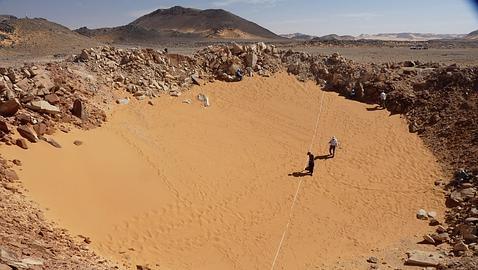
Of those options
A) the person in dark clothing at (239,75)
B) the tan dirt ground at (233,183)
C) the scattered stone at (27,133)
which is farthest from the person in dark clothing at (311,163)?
the scattered stone at (27,133)

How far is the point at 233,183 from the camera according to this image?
12297 millimetres

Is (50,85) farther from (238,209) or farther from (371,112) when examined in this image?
(371,112)

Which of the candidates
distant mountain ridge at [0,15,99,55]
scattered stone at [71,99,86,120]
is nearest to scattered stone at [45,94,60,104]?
scattered stone at [71,99,86,120]

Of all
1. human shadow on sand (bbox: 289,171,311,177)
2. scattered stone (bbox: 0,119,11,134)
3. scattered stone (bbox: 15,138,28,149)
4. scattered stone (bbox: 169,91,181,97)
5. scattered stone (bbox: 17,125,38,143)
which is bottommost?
human shadow on sand (bbox: 289,171,311,177)

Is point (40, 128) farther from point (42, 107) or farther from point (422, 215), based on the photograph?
point (422, 215)

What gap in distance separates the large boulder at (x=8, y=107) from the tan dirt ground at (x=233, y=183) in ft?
4.21

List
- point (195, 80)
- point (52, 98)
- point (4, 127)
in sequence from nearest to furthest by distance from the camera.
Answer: point (4, 127) < point (52, 98) < point (195, 80)

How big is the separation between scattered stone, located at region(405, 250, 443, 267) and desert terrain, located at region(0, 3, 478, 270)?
0.15ft

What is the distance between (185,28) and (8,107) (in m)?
58.8

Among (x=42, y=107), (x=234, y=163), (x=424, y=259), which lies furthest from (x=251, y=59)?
(x=424, y=259)

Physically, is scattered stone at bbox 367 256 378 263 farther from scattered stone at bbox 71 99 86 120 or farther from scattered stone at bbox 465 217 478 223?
scattered stone at bbox 71 99 86 120

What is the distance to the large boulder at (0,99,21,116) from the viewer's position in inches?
412

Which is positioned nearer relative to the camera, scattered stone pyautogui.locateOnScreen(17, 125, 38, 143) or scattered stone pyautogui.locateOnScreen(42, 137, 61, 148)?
scattered stone pyautogui.locateOnScreen(17, 125, 38, 143)

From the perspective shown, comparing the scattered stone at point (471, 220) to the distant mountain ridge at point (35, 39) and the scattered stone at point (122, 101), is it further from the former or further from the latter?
the distant mountain ridge at point (35, 39)
